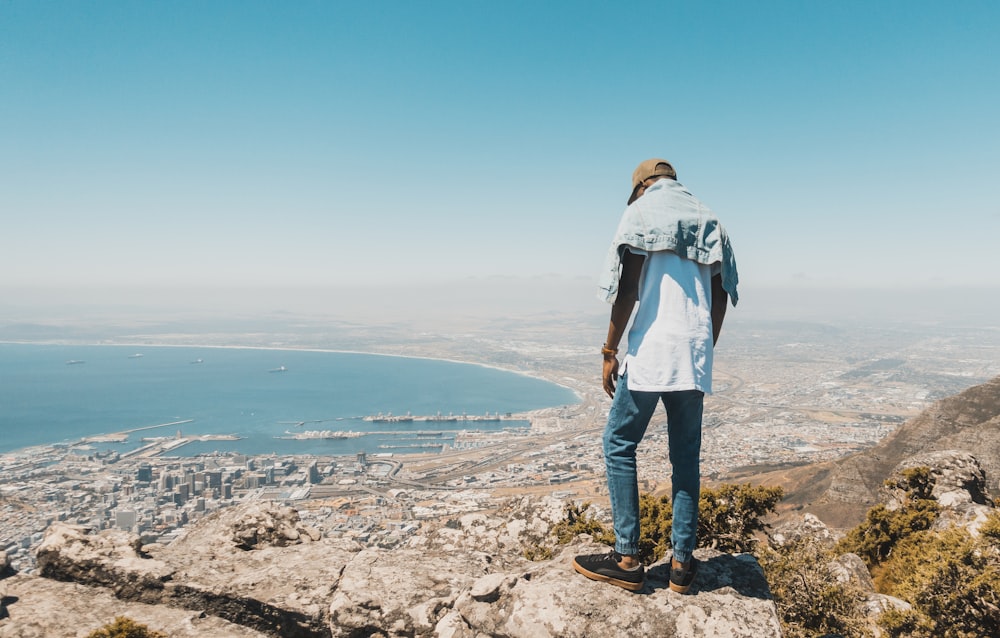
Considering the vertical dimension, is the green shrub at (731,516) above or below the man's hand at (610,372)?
below

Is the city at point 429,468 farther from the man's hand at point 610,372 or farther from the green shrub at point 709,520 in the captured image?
the man's hand at point 610,372

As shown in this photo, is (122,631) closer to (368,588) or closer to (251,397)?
(368,588)

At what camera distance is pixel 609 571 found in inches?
138

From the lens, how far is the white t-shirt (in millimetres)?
3148

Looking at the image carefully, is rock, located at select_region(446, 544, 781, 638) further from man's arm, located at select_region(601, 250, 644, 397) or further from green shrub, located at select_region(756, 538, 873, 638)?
green shrub, located at select_region(756, 538, 873, 638)

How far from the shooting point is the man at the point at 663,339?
3176 millimetres

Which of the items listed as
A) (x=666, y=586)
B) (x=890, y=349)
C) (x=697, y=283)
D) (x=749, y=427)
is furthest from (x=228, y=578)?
(x=890, y=349)

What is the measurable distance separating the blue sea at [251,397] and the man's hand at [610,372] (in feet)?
182

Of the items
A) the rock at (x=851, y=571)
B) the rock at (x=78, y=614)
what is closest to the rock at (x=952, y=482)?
the rock at (x=851, y=571)

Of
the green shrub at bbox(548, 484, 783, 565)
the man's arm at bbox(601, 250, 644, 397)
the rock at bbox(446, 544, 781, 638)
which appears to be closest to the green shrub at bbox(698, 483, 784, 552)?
the green shrub at bbox(548, 484, 783, 565)

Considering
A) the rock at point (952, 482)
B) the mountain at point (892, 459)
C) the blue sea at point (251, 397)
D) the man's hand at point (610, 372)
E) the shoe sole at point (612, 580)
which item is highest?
the man's hand at point (610, 372)

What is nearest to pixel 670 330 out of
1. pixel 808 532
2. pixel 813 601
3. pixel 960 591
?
pixel 813 601

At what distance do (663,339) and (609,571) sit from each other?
1.76 m

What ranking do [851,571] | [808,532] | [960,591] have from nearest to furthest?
1. [960,591]
2. [851,571]
3. [808,532]
